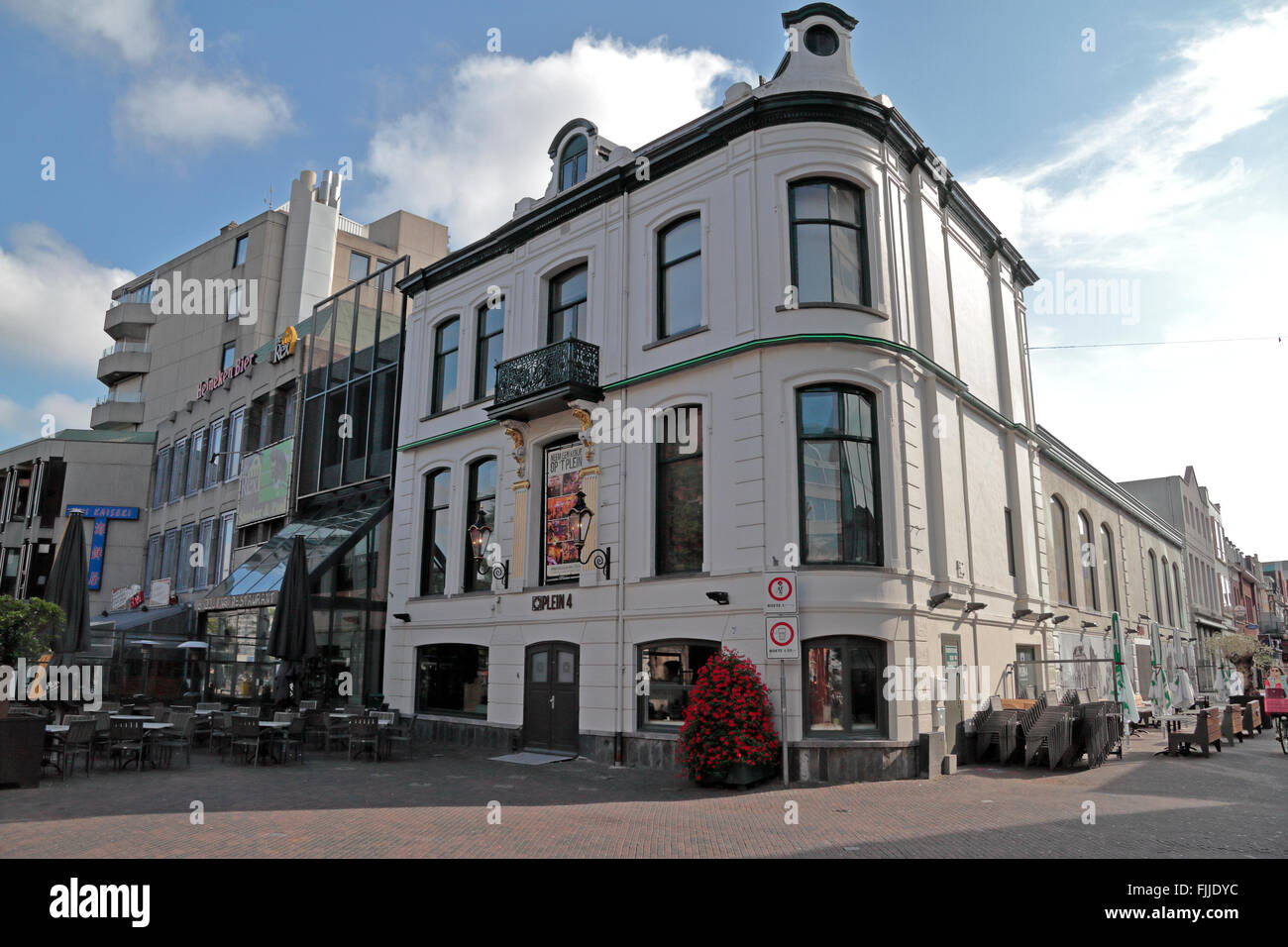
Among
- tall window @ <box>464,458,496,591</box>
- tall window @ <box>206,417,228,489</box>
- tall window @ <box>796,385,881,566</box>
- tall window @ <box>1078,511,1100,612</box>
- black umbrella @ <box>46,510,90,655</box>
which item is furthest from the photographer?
tall window @ <box>206,417,228,489</box>

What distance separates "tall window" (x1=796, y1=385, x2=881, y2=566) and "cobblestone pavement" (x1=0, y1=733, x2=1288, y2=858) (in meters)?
3.88

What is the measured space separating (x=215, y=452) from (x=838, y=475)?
1114 inches

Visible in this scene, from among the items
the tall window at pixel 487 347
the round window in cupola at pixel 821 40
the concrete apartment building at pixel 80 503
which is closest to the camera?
the round window in cupola at pixel 821 40

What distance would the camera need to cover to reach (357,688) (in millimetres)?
22531

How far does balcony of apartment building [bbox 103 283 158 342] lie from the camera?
49.7 meters

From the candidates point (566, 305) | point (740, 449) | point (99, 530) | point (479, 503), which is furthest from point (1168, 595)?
point (99, 530)

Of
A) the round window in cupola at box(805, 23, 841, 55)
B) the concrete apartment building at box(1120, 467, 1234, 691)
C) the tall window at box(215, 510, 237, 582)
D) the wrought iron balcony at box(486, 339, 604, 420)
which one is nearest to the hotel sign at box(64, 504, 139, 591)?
the tall window at box(215, 510, 237, 582)

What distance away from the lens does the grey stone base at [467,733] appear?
60.1ft

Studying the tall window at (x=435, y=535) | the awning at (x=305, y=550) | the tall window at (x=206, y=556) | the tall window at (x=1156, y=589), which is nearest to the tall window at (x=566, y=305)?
the tall window at (x=435, y=535)

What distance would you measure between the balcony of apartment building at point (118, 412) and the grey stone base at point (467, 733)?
3615 cm

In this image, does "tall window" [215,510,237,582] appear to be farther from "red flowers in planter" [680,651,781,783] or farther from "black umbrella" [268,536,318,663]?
"red flowers in planter" [680,651,781,783]

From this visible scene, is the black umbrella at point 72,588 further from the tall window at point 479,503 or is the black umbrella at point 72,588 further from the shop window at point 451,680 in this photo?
the tall window at point 479,503

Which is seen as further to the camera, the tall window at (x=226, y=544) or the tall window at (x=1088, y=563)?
the tall window at (x=226, y=544)

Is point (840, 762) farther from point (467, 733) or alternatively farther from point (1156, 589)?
point (1156, 589)
